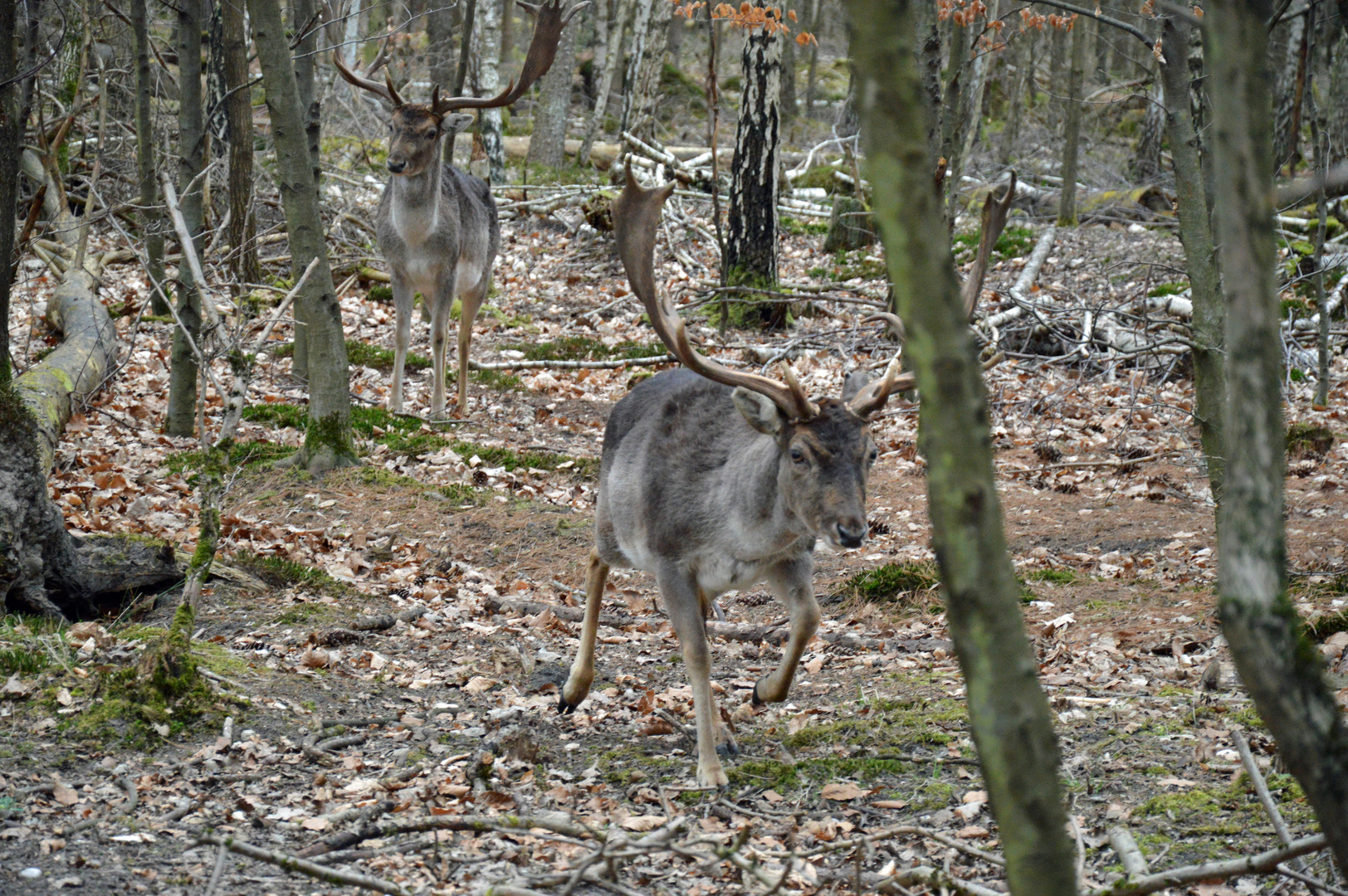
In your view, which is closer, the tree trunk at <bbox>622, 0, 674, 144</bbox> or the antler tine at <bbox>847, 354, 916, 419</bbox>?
the antler tine at <bbox>847, 354, 916, 419</bbox>

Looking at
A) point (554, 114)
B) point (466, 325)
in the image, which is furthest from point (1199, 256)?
point (554, 114)

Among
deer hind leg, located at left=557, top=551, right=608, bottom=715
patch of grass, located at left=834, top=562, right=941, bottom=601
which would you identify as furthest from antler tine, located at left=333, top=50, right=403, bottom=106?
deer hind leg, located at left=557, top=551, right=608, bottom=715

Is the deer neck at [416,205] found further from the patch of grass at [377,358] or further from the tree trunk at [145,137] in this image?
the tree trunk at [145,137]

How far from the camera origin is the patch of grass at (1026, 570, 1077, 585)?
713 cm

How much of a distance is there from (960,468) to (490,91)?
19.0 meters

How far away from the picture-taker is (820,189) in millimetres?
19766

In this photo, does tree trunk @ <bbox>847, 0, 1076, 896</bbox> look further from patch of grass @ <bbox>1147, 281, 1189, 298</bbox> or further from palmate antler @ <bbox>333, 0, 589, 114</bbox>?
patch of grass @ <bbox>1147, 281, 1189, 298</bbox>

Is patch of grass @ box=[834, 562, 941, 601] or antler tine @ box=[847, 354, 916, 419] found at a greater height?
antler tine @ box=[847, 354, 916, 419]

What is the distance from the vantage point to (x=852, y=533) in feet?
15.5

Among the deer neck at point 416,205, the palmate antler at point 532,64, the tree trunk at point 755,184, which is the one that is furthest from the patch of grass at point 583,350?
the palmate antler at point 532,64

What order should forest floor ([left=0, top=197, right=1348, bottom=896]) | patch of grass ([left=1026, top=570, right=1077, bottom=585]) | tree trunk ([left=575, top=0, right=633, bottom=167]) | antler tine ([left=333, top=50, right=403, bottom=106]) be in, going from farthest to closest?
1. tree trunk ([left=575, top=0, right=633, bottom=167])
2. antler tine ([left=333, top=50, right=403, bottom=106])
3. patch of grass ([left=1026, top=570, right=1077, bottom=585])
4. forest floor ([left=0, top=197, right=1348, bottom=896])

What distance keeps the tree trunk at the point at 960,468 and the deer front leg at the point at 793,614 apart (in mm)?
3290

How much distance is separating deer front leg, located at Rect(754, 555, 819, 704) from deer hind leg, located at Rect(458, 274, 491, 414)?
6.72 meters

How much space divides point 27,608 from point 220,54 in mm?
9783
